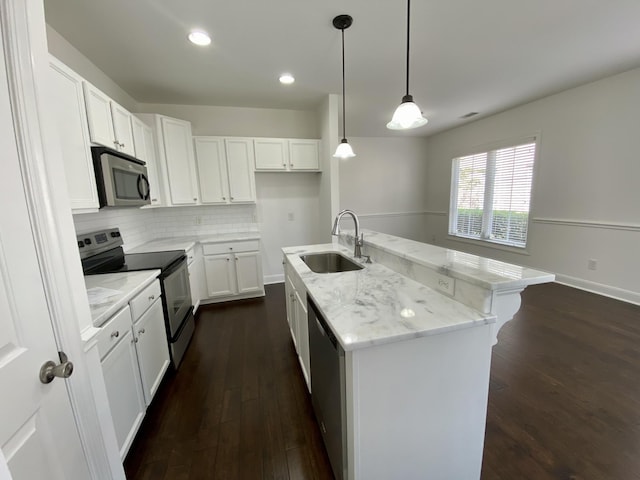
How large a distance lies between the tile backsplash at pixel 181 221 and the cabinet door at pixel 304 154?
3.05 feet

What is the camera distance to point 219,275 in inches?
138

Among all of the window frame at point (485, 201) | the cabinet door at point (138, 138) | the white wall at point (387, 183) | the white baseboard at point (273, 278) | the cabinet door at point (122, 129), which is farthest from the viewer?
the white wall at point (387, 183)

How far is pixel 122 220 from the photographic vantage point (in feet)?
9.29

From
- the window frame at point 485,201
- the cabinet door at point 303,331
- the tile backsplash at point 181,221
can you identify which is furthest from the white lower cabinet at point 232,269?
the window frame at point 485,201

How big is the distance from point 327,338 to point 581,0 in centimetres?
293

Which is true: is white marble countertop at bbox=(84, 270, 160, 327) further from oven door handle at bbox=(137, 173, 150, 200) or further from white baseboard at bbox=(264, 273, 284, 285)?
white baseboard at bbox=(264, 273, 284, 285)

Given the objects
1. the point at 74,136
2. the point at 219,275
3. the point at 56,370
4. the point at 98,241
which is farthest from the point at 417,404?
the point at 219,275

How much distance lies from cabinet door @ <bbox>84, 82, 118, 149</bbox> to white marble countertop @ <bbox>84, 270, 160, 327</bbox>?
101 cm

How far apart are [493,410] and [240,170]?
3.64 m

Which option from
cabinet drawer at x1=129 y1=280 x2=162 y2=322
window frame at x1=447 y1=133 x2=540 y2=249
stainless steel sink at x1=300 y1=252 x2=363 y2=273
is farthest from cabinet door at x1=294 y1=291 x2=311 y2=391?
window frame at x1=447 y1=133 x2=540 y2=249

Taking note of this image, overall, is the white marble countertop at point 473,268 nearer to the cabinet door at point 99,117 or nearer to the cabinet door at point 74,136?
the cabinet door at point 74,136

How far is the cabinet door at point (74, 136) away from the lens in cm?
155

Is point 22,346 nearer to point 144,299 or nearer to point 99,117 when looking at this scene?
point 144,299

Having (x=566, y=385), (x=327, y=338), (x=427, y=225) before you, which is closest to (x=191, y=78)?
(x=327, y=338)
